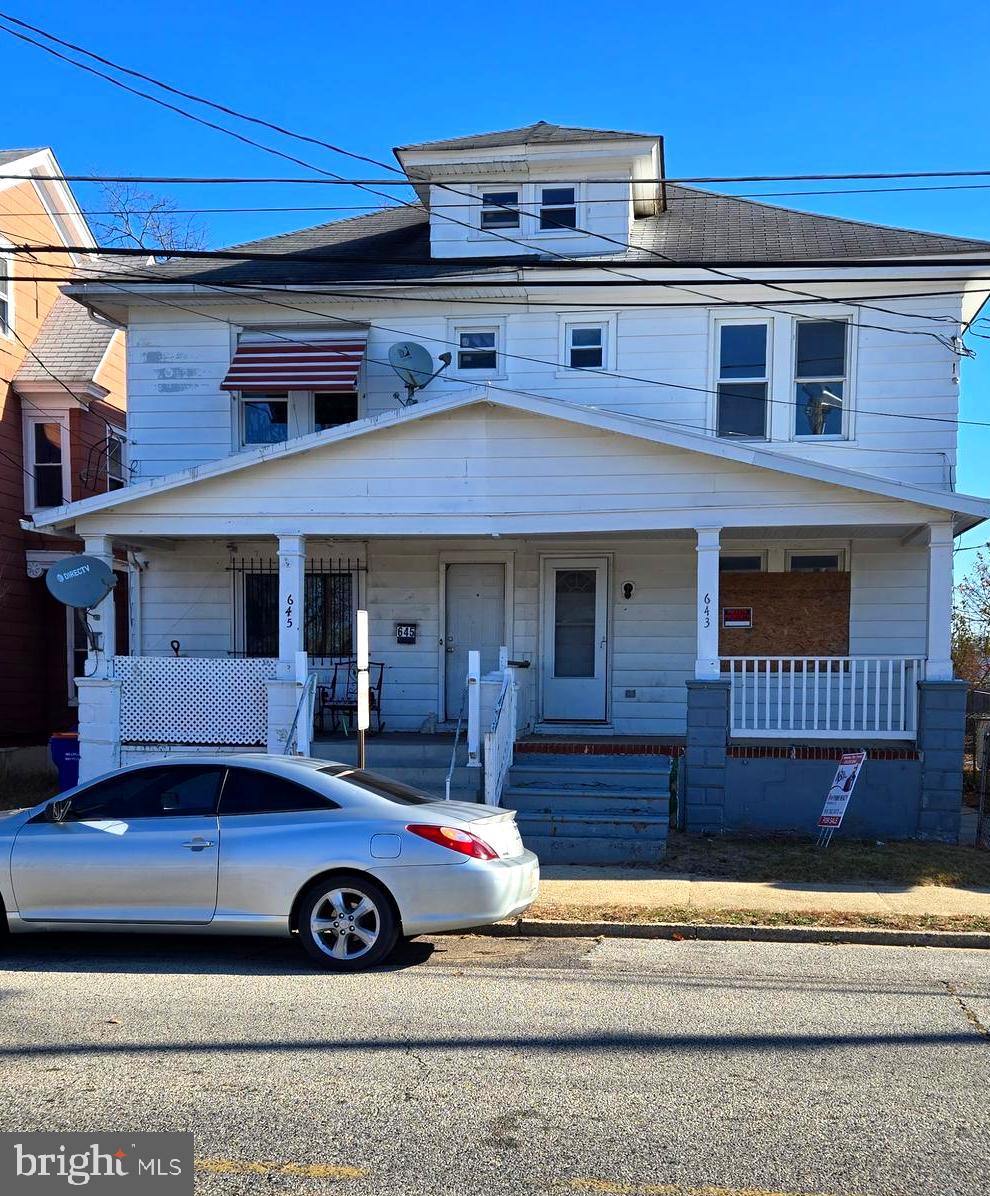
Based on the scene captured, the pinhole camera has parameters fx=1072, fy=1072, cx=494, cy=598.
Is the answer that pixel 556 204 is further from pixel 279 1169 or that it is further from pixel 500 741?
pixel 279 1169

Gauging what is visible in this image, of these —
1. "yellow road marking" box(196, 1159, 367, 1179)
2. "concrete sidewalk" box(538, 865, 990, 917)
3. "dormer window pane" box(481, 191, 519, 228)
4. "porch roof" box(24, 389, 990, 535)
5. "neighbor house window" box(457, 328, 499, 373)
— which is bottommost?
"concrete sidewalk" box(538, 865, 990, 917)

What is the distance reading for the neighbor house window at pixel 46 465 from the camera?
19172mm

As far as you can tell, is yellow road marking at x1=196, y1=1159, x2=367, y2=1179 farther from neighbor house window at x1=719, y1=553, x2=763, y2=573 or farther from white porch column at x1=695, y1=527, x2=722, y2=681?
neighbor house window at x1=719, y1=553, x2=763, y2=573

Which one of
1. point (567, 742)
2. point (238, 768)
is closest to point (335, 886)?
point (238, 768)

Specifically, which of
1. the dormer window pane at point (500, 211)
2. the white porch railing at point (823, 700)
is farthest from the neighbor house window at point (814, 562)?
the dormer window pane at point (500, 211)

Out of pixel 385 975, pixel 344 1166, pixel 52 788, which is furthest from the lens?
pixel 52 788

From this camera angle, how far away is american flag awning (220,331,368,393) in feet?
46.0

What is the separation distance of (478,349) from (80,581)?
599 cm

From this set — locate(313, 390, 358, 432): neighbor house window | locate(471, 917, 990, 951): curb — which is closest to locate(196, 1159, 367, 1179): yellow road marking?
locate(471, 917, 990, 951): curb

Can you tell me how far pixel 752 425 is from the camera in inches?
551

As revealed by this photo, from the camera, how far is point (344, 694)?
48.1ft

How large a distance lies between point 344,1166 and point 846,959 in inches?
181

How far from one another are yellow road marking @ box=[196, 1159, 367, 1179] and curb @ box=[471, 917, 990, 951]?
13.0 feet

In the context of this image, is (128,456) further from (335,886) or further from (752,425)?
(335,886)
